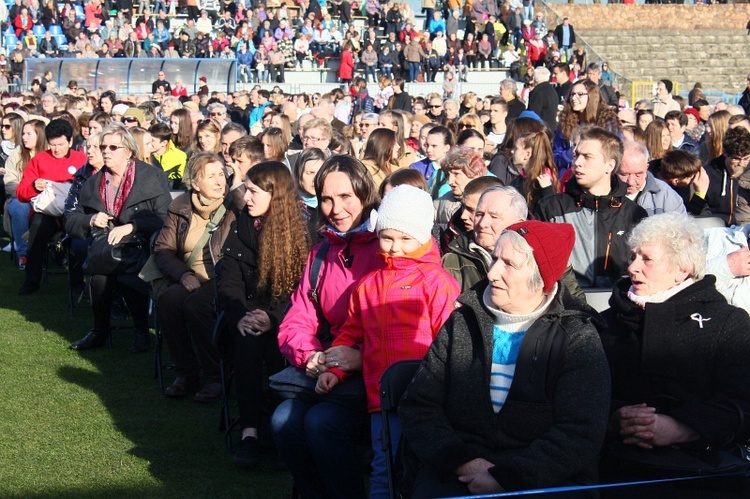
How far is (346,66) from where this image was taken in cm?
3061

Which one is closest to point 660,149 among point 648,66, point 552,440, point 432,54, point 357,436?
point 357,436

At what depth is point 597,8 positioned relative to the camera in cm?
4025

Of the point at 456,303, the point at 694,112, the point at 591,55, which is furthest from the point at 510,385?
the point at 591,55

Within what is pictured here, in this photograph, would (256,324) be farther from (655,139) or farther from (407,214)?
(655,139)

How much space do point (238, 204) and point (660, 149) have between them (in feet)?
16.2

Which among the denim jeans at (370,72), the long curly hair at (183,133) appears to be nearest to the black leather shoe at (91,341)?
the long curly hair at (183,133)

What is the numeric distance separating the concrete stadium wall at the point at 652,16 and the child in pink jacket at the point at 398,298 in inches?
1427

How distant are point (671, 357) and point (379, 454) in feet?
4.18

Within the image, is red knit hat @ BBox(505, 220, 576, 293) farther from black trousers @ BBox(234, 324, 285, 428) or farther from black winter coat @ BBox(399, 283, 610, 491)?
black trousers @ BBox(234, 324, 285, 428)

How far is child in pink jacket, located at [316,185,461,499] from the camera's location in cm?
457

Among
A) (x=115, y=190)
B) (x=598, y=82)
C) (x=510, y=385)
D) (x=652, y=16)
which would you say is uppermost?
(x=652, y=16)

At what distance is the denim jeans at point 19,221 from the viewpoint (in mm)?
11742

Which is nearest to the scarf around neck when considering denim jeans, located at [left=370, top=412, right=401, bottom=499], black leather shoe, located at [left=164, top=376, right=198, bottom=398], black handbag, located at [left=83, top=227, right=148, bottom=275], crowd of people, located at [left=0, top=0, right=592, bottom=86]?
black handbag, located at [left=83, top=227, right=148, bottom=275]

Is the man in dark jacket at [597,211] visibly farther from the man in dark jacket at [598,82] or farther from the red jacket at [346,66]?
the red jacket at [346,66]
